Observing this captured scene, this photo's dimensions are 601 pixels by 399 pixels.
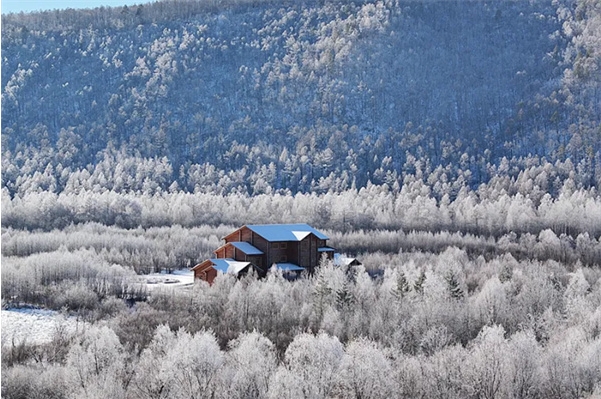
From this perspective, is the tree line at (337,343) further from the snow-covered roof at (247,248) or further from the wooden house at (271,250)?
the snow-covered roof at (247,248)

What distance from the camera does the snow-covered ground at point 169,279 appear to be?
71.5m

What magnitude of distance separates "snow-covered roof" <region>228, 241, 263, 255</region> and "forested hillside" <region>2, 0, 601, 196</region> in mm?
69160

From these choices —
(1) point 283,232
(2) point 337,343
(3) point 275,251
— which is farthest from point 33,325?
(2) point 337,343

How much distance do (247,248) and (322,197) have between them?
6069 centimetres

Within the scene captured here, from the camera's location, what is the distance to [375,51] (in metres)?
177

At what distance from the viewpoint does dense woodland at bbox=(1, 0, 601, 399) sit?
132 ft

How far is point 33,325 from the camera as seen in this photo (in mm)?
57281

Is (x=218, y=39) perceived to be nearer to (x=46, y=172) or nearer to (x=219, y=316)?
(x=46, y=172)

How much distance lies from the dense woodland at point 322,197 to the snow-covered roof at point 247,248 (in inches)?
196

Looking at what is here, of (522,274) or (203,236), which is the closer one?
(522,274)

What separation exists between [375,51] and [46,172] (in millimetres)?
81396

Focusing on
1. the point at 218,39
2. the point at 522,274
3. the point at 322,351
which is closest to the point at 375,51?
the point at 218,39

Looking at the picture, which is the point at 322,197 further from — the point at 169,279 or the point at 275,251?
the point at 275,251

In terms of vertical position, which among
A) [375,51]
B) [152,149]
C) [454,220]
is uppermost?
[375,51]
